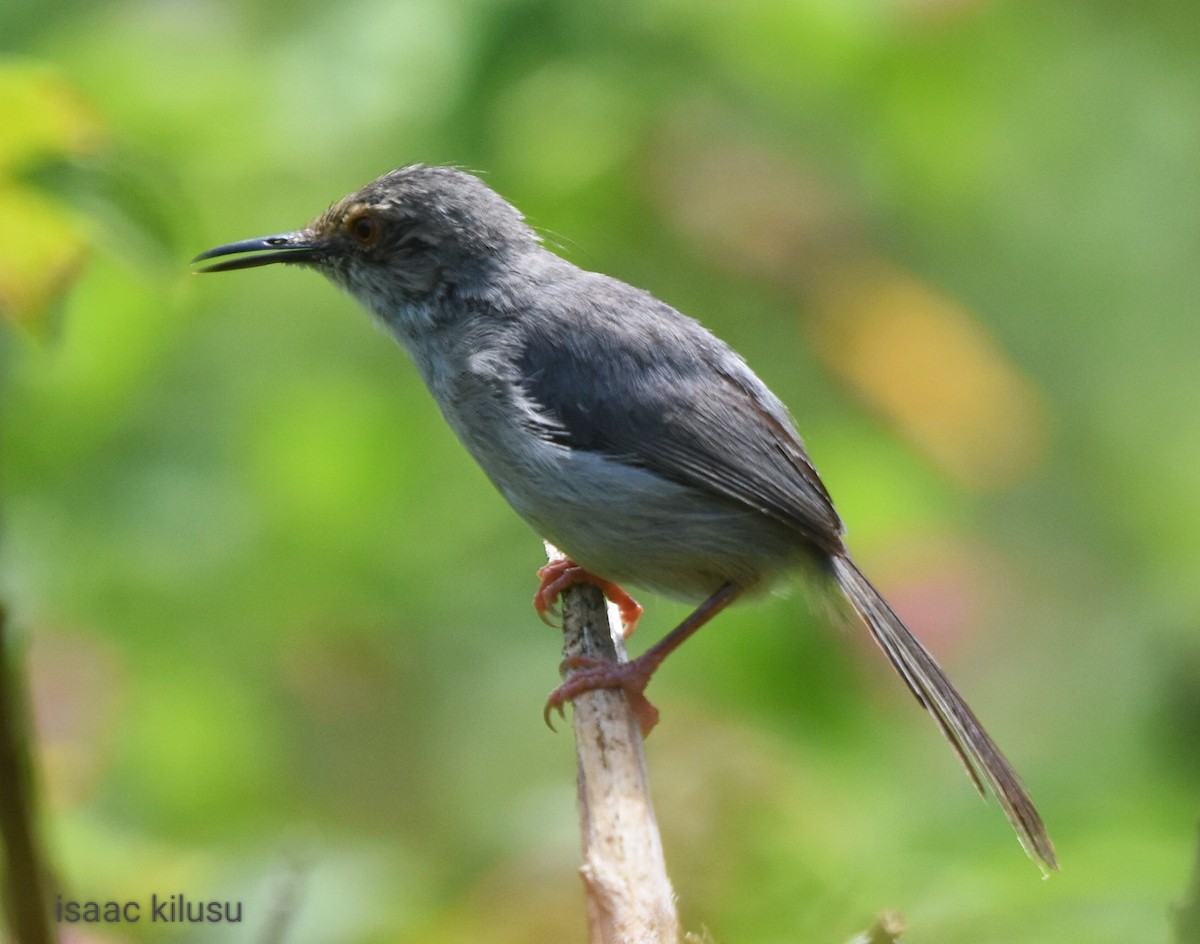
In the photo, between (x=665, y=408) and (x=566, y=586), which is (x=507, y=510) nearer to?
(x=566, y=586)

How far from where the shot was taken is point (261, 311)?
5.68 m

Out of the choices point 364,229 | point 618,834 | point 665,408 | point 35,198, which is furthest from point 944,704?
point 35,198

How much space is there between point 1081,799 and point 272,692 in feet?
10.4

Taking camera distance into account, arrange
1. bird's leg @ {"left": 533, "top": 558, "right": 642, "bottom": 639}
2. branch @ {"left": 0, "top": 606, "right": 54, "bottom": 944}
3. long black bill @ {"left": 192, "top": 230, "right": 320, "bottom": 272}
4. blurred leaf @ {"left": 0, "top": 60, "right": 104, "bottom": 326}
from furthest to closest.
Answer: long black bill @ {"left": 192, "top": 230, "right": 320, "bottom": 272}, bird's leg @ {"left": 533, "top": 558, "right": 642, "bottom": 639}, blurred leaf @ {"left": 0, "top": 60, "right": 104, "bottom": 326}, branch @ {"left": 0, "top": 606, "right": 54, "bottom": 944}

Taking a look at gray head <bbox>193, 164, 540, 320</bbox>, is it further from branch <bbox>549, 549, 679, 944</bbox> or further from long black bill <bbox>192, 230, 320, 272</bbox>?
branch <bbox>549, 549, 679, 944</bbox>

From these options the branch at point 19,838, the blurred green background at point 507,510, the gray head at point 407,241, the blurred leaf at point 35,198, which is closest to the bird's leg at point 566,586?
the blurred green background at point 507,510

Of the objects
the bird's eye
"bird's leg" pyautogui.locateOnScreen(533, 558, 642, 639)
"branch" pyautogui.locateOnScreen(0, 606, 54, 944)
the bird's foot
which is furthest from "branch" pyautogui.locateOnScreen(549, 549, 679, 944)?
the bird's eye

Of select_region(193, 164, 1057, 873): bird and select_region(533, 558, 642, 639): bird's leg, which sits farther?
select_region(533, 558, 642, 639): bird's leg

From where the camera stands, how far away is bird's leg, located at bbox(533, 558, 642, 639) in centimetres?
413

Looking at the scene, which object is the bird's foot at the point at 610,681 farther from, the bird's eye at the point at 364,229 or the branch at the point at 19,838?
the branch at the point at 19,838

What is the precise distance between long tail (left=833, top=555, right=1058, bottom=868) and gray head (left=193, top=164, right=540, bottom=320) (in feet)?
4.91

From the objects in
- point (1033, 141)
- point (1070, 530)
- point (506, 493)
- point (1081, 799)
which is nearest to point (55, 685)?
point (506, 493)

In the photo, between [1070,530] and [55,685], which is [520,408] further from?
[1070,530]

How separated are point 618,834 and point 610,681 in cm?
92
